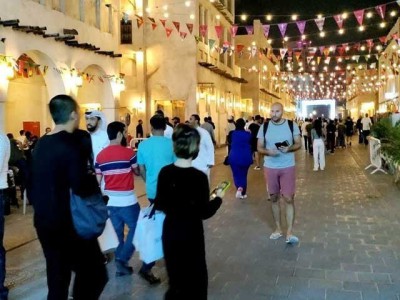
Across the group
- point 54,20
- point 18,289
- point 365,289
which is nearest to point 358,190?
point 365,289

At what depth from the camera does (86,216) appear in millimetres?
3645

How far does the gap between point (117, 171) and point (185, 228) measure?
2.10 m

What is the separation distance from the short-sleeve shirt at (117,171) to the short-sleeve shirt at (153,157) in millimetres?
160

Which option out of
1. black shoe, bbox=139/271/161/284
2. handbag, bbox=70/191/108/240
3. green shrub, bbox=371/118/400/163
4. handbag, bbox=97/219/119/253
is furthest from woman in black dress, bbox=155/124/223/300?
green shrub, bbox=371/118/400/163

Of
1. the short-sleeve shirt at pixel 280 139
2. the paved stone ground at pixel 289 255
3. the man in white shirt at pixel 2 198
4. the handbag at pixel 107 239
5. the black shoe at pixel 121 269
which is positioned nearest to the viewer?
the man in white shirt at pixel 2 198

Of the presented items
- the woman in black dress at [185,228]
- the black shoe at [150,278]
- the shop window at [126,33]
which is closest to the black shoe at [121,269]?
the black shoe at [150,278]

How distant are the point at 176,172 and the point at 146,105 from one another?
25.8 meters

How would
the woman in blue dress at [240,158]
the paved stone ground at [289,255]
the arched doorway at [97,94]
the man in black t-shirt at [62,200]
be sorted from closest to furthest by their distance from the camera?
the man in black t-shirt at [62,200] → the paved stone ground at [289,255] → the woman in blue dress at [240,158] → the arched doorway at [97,94]

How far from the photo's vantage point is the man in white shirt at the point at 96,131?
662 centimetres

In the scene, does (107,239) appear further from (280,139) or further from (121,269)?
(280,139)

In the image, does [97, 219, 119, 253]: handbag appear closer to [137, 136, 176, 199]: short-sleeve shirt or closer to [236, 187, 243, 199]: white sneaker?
[137, 136, 176, 199]: short-sleeve shirt

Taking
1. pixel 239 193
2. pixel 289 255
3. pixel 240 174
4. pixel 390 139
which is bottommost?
pixel 289 255

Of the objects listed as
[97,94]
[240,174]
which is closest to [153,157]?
[240,174]

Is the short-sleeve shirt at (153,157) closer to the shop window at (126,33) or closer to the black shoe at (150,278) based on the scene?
the black shoe at (150,278)
